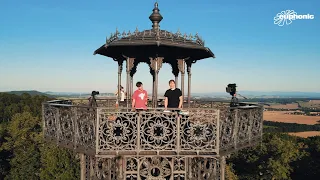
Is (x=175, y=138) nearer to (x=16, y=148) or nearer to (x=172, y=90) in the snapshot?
(x=172, y=90)

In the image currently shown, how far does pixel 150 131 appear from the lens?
26.3 ft

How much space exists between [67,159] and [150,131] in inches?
1353

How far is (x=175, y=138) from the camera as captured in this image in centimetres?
812

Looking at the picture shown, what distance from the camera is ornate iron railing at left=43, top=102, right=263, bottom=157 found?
7.98 m

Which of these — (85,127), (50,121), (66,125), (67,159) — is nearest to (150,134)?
(85,127)

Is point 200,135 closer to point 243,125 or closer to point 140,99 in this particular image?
point 140,99

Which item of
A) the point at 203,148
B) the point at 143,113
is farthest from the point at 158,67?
the point at 203,148

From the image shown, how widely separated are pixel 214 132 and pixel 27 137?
5017 cm

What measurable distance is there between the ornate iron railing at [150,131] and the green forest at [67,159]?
101 ft

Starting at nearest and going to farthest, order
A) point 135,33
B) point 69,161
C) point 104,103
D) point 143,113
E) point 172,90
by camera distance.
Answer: point 143,113 < point 172,90 < point 135,33 < point 104,103 < point 69,161

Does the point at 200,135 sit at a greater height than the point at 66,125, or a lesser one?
lesser

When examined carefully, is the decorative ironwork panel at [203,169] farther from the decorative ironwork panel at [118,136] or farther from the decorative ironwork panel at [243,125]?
the decorative ironwork panel at [118,136]

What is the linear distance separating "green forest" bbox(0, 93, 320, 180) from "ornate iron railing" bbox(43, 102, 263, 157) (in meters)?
30.7

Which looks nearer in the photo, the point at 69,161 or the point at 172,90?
the point at 172,90
